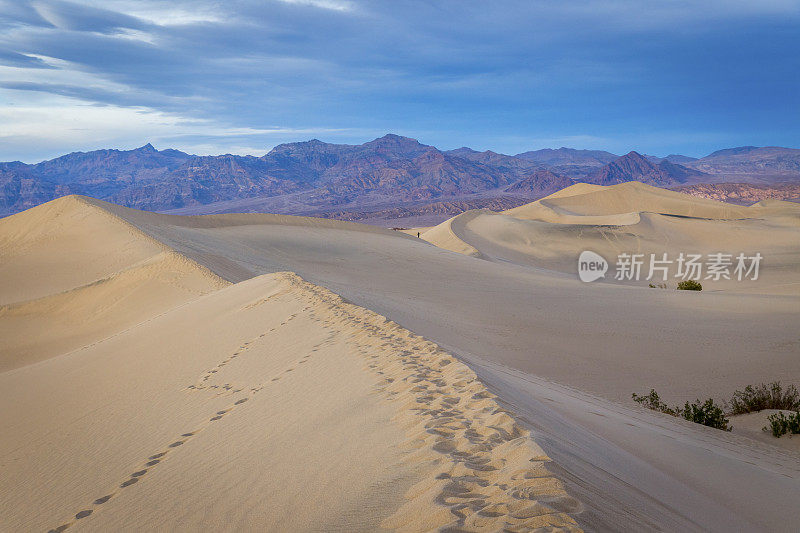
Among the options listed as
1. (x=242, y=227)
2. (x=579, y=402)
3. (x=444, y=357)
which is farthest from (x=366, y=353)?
(x=242, y=227)

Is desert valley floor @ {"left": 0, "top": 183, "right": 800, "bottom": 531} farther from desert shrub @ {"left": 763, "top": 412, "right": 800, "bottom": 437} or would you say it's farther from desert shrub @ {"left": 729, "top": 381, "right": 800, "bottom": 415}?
desert shrub @ {"left": 729, "top": 381, "right": 800, "bottom": 415}

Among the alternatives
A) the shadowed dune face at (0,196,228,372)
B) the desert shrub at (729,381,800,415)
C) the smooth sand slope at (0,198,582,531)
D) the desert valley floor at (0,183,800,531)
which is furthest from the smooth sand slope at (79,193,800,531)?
the shadowed dune face at (0,196,228,372)

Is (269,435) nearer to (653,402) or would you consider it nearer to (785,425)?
(653,402)

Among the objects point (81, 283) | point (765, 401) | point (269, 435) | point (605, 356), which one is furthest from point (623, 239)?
point (269, 435)

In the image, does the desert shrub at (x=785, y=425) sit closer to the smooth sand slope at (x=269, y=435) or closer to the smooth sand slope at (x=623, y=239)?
the smooth sand slope at (x=269, y=435)

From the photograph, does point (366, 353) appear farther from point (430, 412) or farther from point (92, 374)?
point (92, 374)
